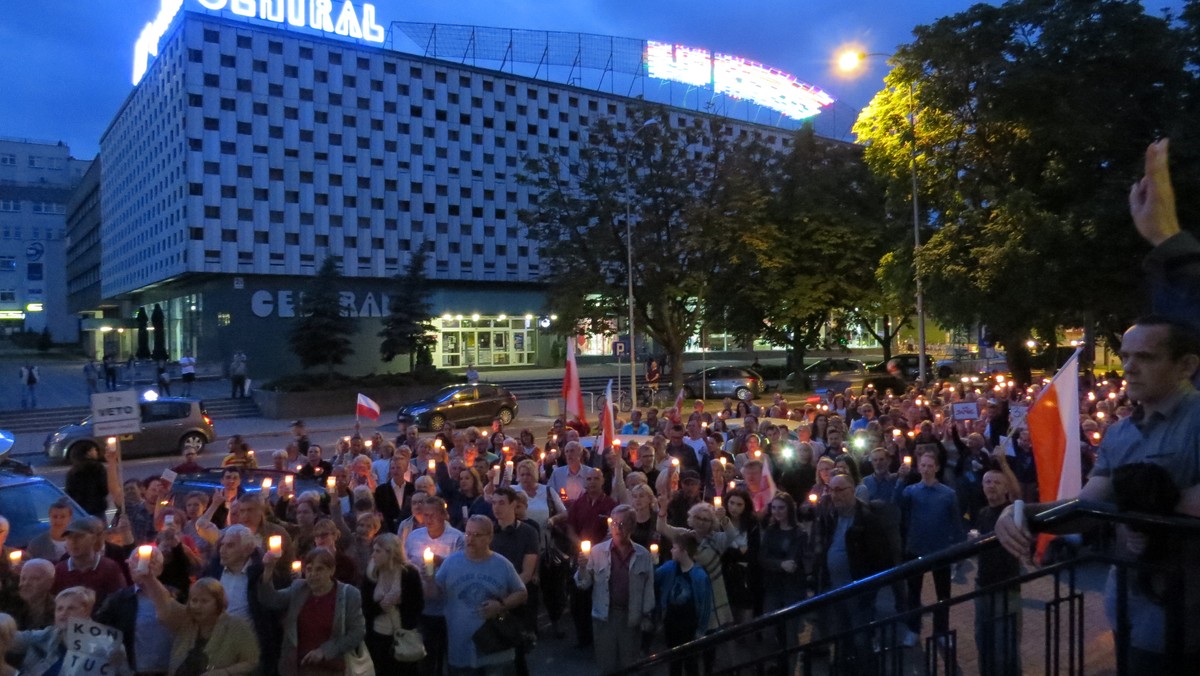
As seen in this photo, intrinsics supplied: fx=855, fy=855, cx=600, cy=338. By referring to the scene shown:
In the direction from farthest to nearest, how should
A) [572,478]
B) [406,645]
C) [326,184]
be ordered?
[326,184] < [572,478] < [406,645]

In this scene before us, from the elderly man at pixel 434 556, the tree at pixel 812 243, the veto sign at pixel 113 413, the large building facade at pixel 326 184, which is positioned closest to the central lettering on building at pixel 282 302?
the large building facade at pixel 326 184

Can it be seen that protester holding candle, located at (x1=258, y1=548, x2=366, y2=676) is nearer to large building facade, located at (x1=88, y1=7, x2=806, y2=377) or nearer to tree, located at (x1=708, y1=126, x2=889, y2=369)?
tree, located at (x1=708, y1=126, x2=889, y2=369)

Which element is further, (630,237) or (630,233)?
(630,233)

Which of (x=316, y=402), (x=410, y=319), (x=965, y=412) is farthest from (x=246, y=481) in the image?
(x=410, y=319)

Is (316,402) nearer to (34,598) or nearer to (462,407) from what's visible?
(462,407)

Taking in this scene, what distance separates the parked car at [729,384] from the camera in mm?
34125

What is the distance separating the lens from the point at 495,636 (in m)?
5.12

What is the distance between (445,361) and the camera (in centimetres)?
5347

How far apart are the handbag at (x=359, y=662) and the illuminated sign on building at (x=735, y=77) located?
5920cm

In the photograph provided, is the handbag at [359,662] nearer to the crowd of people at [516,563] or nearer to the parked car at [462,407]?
the crowd of people at [516,563]

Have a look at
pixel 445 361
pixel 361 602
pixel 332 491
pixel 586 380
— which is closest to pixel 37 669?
pixel 361 602

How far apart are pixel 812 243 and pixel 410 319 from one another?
17.1 metres

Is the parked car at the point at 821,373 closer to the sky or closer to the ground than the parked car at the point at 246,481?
closer to the ground

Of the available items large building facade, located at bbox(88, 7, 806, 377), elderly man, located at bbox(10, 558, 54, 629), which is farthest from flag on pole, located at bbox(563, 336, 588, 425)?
large building facade, located at bbox(88, 7, 806, 377)
